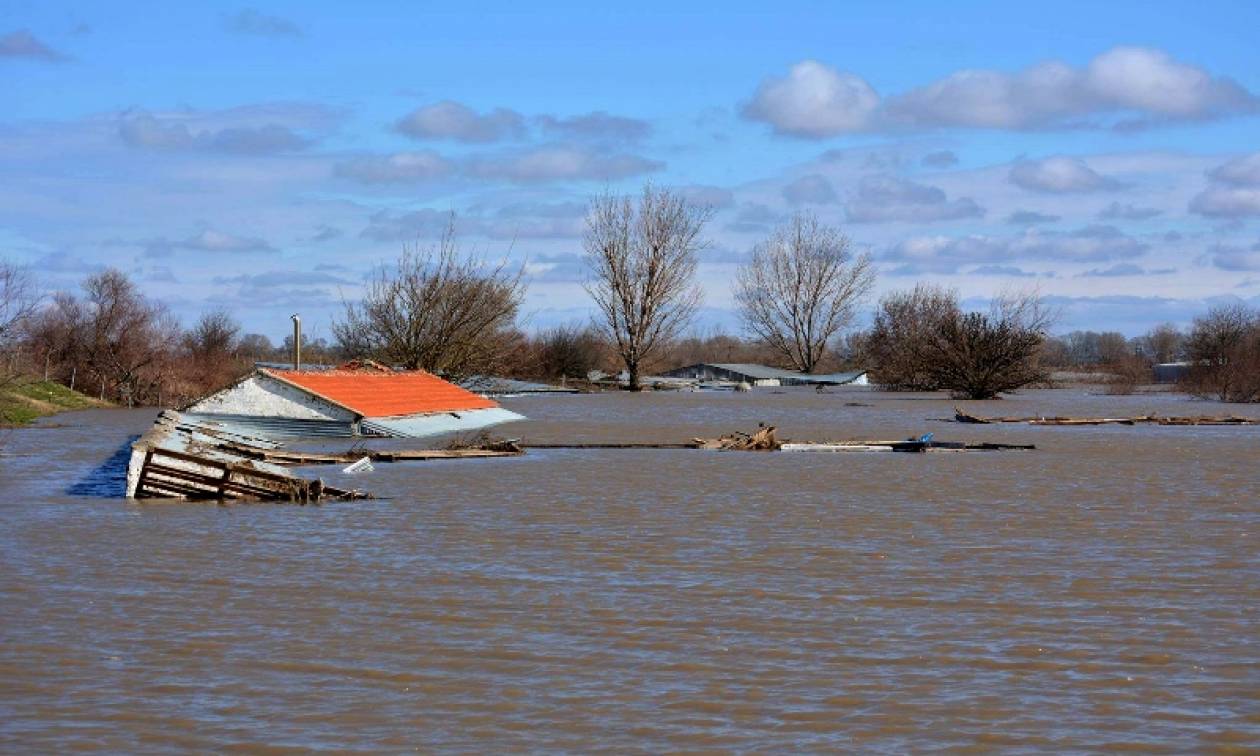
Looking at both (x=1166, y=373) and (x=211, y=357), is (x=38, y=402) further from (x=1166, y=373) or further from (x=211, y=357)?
(x=1166, y=373)

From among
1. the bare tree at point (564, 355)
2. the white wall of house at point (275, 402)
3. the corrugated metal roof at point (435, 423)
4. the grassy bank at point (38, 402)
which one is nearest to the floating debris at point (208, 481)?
the white wall of house at point (275, 402)

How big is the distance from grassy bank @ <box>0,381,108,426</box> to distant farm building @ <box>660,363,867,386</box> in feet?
171

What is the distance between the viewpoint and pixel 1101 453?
82.2 feet

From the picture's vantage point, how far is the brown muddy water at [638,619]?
674cm

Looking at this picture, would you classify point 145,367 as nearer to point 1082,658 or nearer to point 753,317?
point 1082,658

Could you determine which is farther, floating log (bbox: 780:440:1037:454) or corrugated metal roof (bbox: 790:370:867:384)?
corrugated metal roof (bbox: 790:370:867:384)

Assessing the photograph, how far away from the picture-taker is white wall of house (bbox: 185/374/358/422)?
28.5 metres

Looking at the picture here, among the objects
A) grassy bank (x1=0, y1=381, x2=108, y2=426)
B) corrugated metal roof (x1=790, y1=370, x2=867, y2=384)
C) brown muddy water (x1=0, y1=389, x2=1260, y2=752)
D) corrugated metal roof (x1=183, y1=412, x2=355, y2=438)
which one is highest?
corrugated metal roof (x1=790, y1=370, x2=867, y2=384)

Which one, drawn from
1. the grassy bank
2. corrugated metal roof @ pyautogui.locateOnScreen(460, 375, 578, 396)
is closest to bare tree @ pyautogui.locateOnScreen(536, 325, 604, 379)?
corrugated metal roof @ pyautogui.locateOnScreen(460, 375, 578, 396)

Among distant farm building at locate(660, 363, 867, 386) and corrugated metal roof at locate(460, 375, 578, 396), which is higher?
distant farm building at locate(660, 363, 867, 386)

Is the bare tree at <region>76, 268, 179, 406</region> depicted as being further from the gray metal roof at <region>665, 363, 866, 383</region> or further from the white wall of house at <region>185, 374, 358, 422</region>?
the gray metal roof at <region>665, 363, 866, 383</region>

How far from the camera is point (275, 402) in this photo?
2870 centimetres

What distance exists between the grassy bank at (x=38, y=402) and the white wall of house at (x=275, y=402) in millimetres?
6462

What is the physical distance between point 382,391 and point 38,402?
17.7 m
